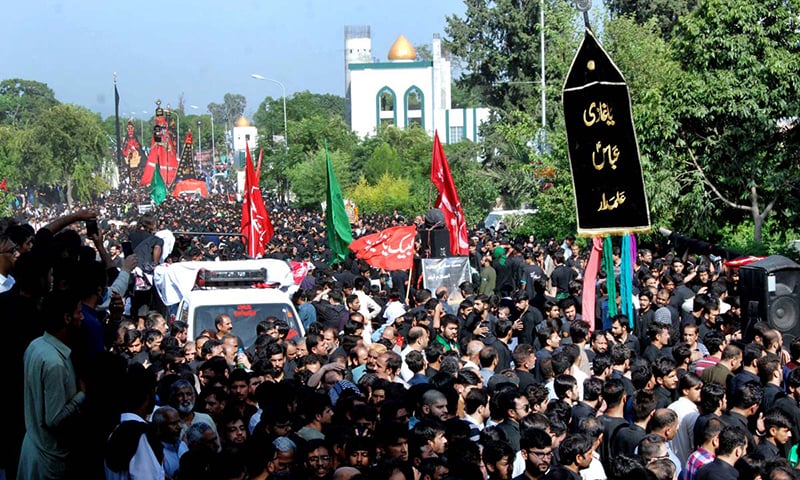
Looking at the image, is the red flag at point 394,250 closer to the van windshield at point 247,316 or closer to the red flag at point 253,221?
the red flag at point 253,221

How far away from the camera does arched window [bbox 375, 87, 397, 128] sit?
85.2 meters

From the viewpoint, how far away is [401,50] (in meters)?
94.4

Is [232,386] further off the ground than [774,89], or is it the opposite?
[774,89]

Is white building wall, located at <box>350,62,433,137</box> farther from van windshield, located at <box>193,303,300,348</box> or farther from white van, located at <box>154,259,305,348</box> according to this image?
van windshield, located at <box>193,303,300,348</box>

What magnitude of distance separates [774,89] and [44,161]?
5862cm

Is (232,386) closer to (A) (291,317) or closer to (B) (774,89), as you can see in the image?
(A) (291,317)

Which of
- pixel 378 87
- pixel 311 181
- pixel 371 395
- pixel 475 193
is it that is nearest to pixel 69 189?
pixel 378 87

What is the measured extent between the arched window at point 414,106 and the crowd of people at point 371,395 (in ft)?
240

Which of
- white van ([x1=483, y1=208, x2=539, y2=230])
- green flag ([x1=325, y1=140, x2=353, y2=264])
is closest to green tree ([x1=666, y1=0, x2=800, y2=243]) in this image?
green flag ([x1=325, y1=140, x2=353, y2=264])

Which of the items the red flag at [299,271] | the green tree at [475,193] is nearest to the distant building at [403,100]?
the green tree at [475,193]

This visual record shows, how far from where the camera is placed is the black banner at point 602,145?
1070cm

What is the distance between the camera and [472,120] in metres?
87.3

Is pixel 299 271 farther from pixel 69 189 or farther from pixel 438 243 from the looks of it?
pixel 69 189

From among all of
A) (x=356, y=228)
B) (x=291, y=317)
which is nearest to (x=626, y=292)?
(x=291, y=317)
